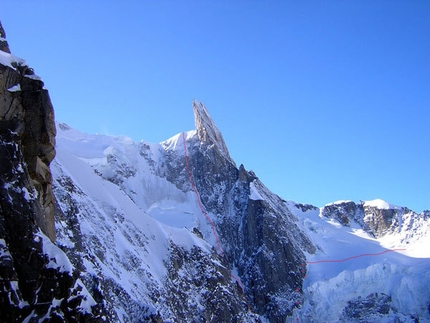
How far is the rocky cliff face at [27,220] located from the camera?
899 inches

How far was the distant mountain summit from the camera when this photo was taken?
81.6ft

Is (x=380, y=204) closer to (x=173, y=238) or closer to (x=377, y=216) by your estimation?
(x=377, y=216)

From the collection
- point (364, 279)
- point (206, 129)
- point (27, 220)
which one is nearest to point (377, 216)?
point (364, 279)

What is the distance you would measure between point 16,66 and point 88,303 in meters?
14.5

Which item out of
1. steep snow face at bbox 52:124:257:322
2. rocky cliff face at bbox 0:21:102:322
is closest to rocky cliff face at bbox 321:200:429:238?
steep snow face at bbox 52:124:257:322

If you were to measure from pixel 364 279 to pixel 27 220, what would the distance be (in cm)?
10967

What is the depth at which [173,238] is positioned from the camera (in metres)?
85.5

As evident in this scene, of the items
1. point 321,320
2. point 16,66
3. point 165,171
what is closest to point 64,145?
point 165,171

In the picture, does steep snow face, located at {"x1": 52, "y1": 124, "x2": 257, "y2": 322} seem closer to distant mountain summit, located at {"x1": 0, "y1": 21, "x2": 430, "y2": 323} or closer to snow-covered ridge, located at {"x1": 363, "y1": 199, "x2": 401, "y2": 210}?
distant mountain summit, located at {"x1": 0, "y1": 21, "x2": 430, "y2": 323}

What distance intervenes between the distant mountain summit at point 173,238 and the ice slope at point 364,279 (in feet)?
1.03

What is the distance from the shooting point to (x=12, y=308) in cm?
2195

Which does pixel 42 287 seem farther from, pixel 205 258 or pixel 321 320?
pixel 321 320

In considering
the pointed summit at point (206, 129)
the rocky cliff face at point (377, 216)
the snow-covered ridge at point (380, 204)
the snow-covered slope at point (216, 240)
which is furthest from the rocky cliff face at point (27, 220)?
the snow-covered ridge at point (380, 204)

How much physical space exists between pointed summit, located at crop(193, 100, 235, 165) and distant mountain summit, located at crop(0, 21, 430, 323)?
0.55 metres
